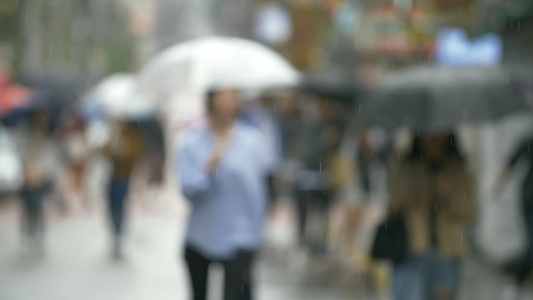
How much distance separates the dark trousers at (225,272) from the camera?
15.9ft

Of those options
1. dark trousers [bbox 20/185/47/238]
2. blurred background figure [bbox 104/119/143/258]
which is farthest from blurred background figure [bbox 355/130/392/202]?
dark trousers [bbox 20/185/47/238]

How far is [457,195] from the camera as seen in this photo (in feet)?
16.3

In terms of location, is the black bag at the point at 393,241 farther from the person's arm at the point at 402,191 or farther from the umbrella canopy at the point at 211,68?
the umbrella canopy at the point at 211,68

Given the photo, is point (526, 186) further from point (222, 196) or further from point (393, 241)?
point (222, 196)

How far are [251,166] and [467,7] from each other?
607cm

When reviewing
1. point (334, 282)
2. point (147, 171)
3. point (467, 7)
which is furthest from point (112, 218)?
point (467, 7)

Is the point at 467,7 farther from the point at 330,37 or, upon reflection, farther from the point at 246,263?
the point at 330,37

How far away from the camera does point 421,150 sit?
5105mm

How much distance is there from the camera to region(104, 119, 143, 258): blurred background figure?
8797mm

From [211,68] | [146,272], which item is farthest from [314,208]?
[211,68]

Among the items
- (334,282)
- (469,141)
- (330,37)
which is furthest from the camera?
(330,37)

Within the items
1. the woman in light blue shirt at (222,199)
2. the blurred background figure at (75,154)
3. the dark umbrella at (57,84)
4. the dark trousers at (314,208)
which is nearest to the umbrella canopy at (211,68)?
the woman in light blue shirt at (222,199)

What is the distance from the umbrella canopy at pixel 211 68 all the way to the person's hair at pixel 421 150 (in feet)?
3.12

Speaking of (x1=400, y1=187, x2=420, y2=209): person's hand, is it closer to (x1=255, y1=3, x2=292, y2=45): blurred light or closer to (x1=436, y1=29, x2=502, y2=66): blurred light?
(x1=255, y1=3, x2=292, y2=45): blurred light
